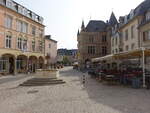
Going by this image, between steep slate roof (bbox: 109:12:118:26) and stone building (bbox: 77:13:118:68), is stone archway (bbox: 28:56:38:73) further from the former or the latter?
steep slate roof (bbox: 109:12:118:26)

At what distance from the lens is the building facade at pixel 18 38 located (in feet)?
94.5

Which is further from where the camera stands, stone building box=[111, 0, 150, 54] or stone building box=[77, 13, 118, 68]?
stone building box=[77, 13, 118, 68]

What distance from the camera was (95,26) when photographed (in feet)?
180

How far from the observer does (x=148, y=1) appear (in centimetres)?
2959

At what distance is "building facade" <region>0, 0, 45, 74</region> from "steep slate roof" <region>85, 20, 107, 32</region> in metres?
17.4

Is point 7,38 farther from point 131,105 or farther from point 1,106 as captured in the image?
point 131,105

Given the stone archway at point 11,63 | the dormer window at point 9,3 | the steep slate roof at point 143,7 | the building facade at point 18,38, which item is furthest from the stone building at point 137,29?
the dormer window at point 9,3

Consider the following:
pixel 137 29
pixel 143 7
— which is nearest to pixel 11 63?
pixel 137 29

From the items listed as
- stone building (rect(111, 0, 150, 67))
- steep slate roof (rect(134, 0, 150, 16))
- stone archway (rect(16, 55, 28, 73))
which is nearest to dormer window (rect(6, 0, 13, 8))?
stone archway (rect(16, 55, 28, 73))

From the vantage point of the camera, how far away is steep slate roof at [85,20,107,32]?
178ft

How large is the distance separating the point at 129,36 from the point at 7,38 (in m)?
20.0

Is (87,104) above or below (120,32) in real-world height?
below

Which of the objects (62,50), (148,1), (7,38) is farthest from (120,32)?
(62,50)

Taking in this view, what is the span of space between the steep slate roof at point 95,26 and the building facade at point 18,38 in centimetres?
1745
